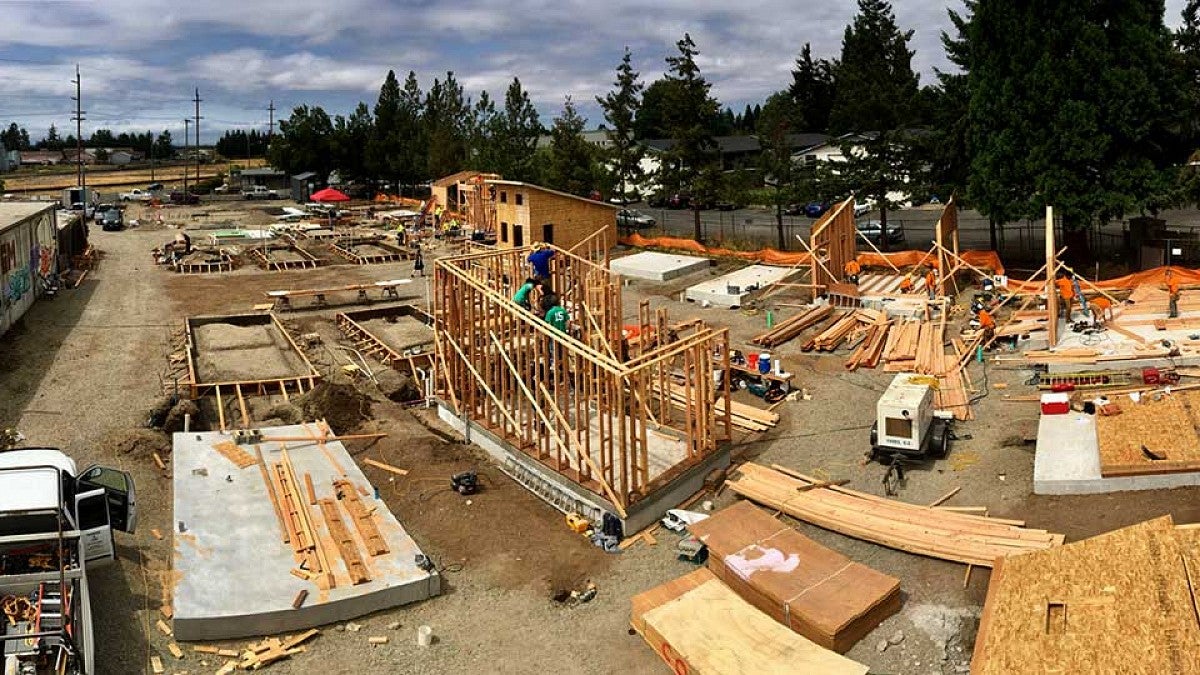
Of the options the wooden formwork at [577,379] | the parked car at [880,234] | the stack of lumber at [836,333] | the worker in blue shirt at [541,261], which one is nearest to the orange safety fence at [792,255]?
the parked car at [880,234]

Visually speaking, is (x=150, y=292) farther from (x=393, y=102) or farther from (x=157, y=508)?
(x=393, y=102)

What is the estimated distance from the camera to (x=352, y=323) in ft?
102

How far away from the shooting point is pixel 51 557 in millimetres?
12531

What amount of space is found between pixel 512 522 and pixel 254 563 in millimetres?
4579

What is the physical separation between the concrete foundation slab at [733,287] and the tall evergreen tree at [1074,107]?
845 cm

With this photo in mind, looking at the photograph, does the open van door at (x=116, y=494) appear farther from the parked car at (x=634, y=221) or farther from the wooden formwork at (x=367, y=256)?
the parked car at (x=634, y=221)

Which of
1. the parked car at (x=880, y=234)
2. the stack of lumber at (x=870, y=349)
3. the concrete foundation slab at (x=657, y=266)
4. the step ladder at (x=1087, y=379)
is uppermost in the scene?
the parked car at (x=880, y=234)

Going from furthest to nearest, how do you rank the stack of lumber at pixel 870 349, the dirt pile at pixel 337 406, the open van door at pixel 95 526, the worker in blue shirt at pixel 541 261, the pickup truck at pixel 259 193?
the pickup truck at pixel 259 193
the stack of lumber at pixel 870 349
the worker in blue shirt at pixel 541 261
the dirt pile at pixel 337 406
the open van door at pixel 95 526

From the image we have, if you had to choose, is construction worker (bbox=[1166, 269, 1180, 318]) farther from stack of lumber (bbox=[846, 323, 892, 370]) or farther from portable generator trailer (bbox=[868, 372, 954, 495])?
portable generator trailer (bbox=[868, 372, 954, 495])

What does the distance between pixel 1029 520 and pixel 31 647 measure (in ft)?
48.2

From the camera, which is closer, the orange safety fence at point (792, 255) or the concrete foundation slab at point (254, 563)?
the concrete foundation slab at point (254, 563)

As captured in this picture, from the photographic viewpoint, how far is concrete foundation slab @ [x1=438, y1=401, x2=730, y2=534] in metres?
16.4

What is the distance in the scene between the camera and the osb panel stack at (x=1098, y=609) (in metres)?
10.1

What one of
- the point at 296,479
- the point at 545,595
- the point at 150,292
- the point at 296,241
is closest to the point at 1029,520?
the point at 545,595
